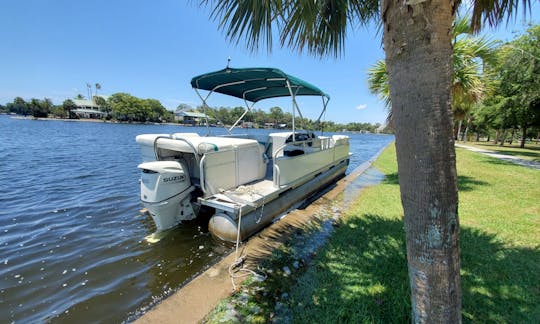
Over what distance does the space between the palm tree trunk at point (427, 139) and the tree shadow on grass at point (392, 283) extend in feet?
4.07

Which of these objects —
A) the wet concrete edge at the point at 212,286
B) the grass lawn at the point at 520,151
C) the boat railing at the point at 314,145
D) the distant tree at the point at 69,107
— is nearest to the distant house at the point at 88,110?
the distant tree at the point at 69,107

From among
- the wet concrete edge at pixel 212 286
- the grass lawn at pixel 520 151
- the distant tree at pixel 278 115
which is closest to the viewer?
the wet concrete edge at pixel 212 286

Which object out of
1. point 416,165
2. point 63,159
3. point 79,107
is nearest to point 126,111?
point 79,107

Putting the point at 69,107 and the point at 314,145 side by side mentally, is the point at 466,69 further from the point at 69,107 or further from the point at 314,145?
the point at 69,107

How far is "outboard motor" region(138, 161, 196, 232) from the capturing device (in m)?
4.43

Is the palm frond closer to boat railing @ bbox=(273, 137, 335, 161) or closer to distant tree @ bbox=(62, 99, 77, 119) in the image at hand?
boat railing @ bbox=(273, 137, 335, 161)

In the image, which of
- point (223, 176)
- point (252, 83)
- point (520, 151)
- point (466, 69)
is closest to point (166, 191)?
point (223, 176)

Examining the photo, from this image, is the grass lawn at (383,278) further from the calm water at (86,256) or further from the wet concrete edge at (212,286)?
the calm water at (86,256)

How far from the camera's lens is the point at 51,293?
3480mm

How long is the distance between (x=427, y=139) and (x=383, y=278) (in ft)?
7.87

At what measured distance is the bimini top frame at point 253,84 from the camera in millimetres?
5418

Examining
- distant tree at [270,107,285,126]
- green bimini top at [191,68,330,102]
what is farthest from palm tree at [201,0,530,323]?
distant tree at [270,107,285,126]

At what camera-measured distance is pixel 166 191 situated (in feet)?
14.8

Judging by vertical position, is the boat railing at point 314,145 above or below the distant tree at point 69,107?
below
